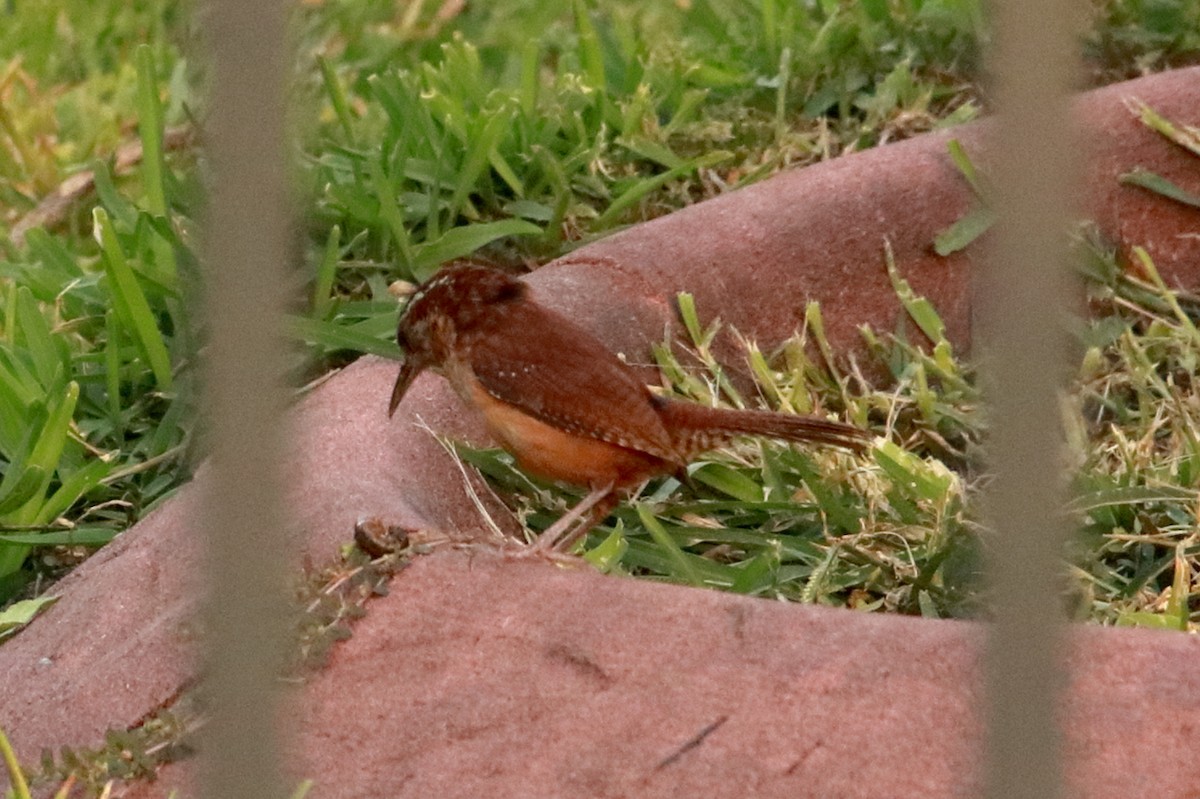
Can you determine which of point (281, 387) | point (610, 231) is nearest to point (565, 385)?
point (610, 231)

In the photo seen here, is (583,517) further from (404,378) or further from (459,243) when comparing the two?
(459,243)

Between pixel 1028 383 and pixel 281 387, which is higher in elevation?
pixel 281 387

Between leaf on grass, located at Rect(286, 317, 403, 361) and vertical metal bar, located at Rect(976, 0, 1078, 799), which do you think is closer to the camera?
vertical metal bar, located at Rect(976, 0, 1078, 799)

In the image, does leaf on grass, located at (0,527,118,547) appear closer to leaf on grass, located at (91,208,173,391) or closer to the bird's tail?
leaf on grass, located at (91,208,173,391)

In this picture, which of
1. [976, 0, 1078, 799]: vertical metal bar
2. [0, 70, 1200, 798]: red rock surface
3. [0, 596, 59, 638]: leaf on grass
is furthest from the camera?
[0, 596, 59, 638]: leaf on grass

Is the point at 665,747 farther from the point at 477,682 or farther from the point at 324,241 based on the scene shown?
the point at 324,241

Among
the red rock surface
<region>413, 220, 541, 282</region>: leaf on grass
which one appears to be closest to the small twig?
the red rock surface
